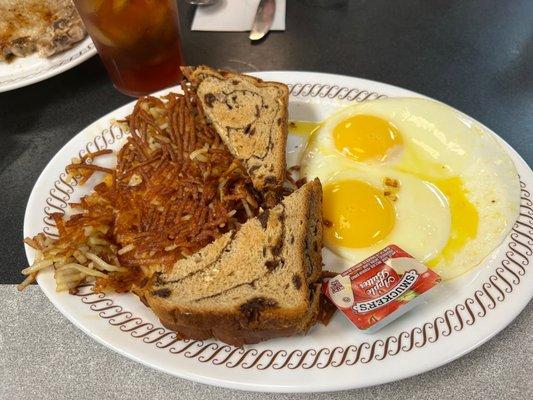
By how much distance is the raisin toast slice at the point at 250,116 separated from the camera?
2580mm

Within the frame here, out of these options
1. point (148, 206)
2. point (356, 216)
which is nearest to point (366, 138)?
point (356, 216)

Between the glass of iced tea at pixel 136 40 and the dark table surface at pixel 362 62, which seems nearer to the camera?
the glass of iced tea at pixel 136 40

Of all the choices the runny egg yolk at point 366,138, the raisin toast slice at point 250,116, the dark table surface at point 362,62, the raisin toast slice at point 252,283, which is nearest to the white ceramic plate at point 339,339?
the raisin toast slice at point 252,283

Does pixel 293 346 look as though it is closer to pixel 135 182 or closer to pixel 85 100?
pixel 135 182

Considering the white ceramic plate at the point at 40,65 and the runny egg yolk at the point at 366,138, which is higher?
the white ceramic plate at the point at 40,65

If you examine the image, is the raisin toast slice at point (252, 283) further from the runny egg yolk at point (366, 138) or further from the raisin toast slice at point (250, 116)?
the runny egg yolk at point (366, 138)

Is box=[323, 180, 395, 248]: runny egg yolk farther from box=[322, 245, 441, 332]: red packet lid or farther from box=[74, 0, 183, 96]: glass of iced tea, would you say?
box=[74, 0, 183, 96]: glass of iced tea

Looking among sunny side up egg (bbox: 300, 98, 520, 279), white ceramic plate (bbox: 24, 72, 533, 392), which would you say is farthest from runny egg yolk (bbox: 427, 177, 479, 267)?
white ceramic plate (bbox: 24, 72, 533, 392)

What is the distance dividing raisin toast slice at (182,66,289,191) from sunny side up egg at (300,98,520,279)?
25 cm

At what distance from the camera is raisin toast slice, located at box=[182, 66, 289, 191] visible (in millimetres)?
2580

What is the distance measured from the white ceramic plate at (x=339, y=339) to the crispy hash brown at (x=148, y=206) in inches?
5.0

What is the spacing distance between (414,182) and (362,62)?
1.47 metres

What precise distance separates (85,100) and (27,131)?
458 mm

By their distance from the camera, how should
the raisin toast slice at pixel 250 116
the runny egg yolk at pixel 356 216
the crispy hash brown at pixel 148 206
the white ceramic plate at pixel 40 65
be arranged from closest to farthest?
the crispy hash brown at pixel 148 206 → the runny egg yolk at pixel 356 216 → the raisin toast slice at pixel 250 116 → the white ceramic plate at pixel 40 65
